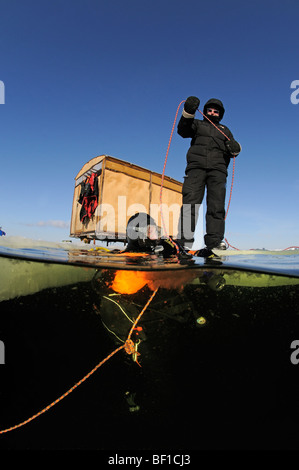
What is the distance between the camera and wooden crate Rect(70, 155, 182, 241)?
6977 mm

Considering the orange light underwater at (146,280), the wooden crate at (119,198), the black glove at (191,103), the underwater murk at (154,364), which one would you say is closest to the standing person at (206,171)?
the black glove at (191,103)

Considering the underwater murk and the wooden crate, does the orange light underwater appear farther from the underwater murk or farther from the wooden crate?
the wooden crate

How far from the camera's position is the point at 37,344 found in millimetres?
5215

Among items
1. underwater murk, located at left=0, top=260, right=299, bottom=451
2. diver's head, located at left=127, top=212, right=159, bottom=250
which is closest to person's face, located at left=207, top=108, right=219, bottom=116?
diver's head, located at left=127, top=212, right=159, bottom=250

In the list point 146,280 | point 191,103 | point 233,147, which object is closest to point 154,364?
point 146,280

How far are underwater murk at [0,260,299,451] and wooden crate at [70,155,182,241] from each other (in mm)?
2217

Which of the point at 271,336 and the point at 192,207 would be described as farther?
the point at 271,336

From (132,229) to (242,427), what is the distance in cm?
422

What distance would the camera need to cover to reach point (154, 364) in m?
4.31

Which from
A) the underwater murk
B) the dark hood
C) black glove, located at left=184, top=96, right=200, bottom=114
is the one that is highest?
the dark hood

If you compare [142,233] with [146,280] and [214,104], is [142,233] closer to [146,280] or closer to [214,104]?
[146,280]

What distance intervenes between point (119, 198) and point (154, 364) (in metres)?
4.79
